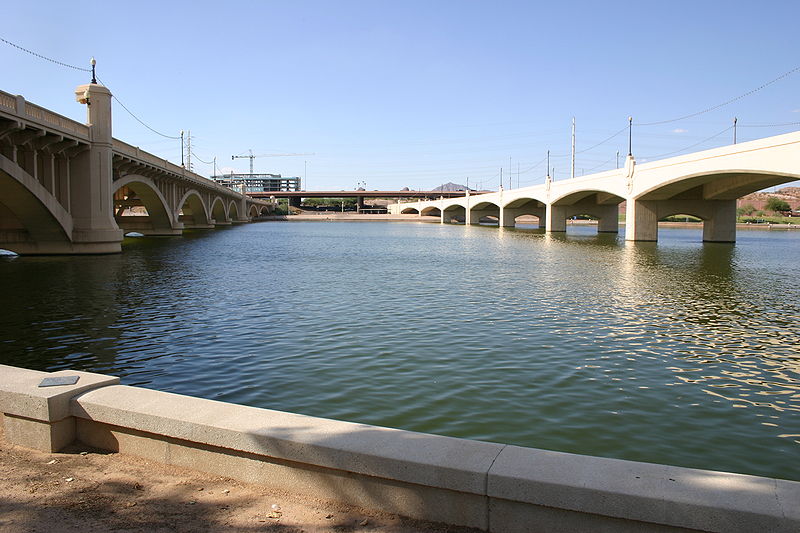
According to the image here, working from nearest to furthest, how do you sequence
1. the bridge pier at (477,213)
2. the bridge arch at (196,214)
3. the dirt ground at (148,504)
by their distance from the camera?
the dirt ground at (148,504)
the bridge arch at (196,214)
the bridge pier at (477,213)

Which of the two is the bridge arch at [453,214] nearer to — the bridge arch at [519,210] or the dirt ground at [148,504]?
the bridge arch at [519,210]

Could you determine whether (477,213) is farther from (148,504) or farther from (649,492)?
(649,492)

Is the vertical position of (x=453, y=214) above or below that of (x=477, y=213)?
above

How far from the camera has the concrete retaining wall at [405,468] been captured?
153 inches

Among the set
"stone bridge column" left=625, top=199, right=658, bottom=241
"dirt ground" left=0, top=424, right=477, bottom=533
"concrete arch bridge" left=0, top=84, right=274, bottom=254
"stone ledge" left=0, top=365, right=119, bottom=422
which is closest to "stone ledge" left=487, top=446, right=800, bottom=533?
"dirt ground" left=0, top=424, right=477, bottom=533

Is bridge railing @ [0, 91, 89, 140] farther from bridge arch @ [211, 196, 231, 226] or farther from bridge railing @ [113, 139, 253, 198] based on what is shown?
bridge arch @ [211, 196, 231, 226]

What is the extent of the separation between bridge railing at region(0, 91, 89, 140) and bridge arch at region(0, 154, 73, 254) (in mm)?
2081

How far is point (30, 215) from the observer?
31141 millimetres

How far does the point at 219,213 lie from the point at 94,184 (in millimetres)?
68344

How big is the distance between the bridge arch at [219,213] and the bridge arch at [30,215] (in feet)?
187

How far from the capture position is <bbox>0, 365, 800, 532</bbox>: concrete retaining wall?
3.89m

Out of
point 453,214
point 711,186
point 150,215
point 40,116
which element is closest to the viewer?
point 40,116

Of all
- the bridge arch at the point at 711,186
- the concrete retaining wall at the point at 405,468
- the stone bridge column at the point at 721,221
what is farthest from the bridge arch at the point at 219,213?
the concrete retaining wall at the point at 405,468

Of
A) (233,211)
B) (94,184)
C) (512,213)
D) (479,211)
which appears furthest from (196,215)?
(479,211)
